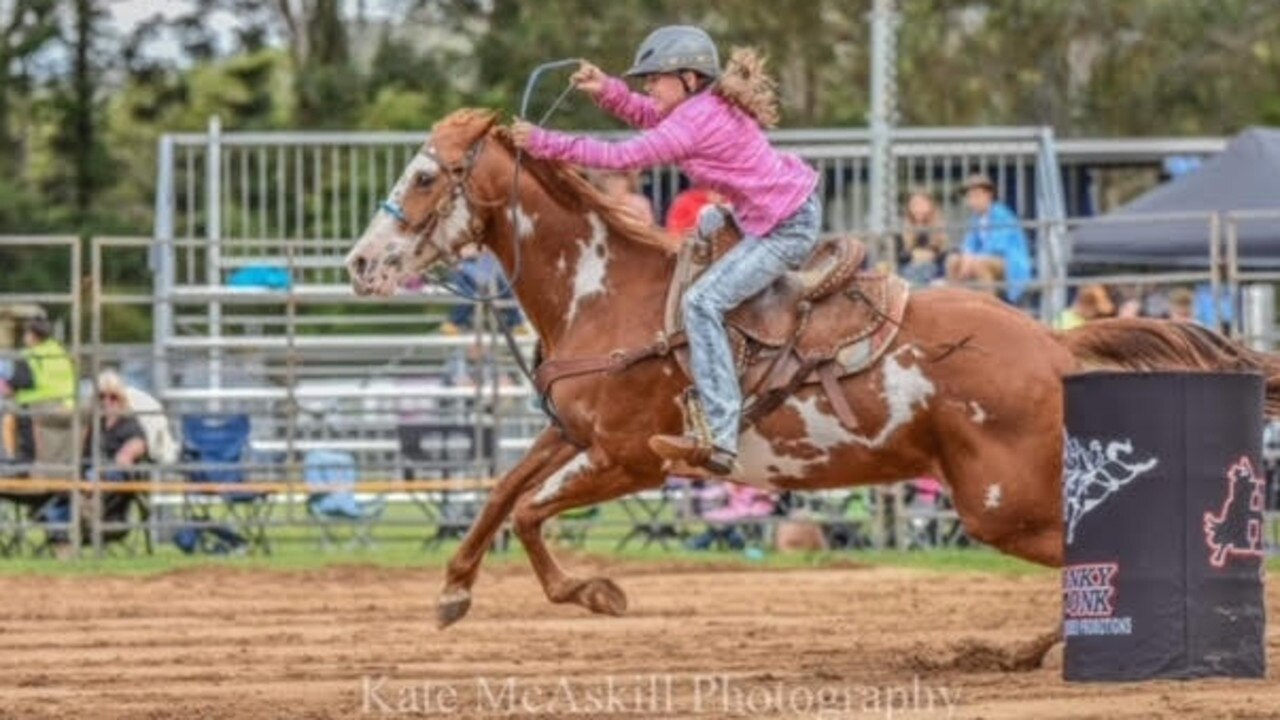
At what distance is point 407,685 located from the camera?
12.5 meters

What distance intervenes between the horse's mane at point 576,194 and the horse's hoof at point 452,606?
5.73ft

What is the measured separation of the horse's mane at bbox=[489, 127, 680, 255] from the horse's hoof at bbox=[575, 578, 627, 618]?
1533mm

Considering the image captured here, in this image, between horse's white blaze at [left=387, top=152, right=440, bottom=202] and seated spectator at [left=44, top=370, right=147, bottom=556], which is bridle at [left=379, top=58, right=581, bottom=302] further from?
seated spectator at [left=44, top=370, right=147, bottom=556]

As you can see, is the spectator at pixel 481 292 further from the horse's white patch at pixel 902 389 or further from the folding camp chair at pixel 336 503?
the horse's white patch at pixel 902 389

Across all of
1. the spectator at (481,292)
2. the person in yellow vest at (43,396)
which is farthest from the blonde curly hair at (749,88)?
the person in yellow vest at (43,396)

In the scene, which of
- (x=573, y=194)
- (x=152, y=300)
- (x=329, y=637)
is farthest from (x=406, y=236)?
(x=152, y=300)

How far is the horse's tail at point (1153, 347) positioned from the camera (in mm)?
13578

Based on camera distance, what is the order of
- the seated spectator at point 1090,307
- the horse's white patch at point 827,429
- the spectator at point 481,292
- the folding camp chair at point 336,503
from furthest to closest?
the folding camp chair at point 336,503
the seated spectator at point 1090,307
the spectator at point 481,292
the horse's white patch at point 827,429

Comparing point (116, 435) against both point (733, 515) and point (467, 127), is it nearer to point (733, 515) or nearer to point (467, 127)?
point (733, 515)

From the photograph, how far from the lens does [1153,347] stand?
13.6m

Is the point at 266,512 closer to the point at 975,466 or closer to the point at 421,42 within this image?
the point at 975,466

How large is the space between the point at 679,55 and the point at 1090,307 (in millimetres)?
8201

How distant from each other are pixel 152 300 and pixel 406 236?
8.47 m

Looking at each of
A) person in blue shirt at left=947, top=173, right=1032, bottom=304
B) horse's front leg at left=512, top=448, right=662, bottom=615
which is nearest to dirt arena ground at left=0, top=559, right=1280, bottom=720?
horse's front leg at left=512, top=448, right=662, bottom=615
